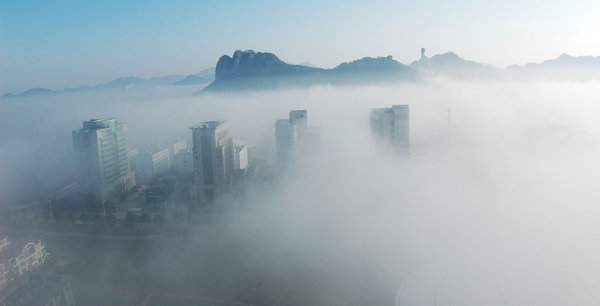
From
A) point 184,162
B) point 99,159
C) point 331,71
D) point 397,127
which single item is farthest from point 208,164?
point 331,71

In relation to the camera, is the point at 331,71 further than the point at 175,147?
Yes

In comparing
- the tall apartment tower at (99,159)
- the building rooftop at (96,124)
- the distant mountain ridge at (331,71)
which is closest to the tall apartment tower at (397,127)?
the tall apartment tower at (99,159)

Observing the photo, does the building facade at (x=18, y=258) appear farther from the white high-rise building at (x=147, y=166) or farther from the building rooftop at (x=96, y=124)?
the white high-rise building at (x=147, y=166)

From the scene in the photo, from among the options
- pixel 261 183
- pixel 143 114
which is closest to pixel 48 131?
pixel 143 114

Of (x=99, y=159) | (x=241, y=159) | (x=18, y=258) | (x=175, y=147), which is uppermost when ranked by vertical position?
(x=99, y=159)

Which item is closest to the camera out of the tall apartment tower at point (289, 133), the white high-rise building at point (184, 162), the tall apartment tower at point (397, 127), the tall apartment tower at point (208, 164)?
the tall apartment tower at point (208, 164)

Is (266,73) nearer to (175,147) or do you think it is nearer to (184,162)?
(175,147)

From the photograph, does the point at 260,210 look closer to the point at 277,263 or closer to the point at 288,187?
the point at 288,187
